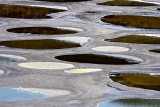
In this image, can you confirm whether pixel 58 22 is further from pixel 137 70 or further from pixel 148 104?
pixel 148 104

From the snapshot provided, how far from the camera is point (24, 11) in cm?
2352

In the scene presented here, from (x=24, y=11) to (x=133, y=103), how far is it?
12.8 metres

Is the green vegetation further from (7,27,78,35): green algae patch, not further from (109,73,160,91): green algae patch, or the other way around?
(7,27,78,35): green algae patch

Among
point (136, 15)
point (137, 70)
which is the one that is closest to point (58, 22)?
point (136, 15)

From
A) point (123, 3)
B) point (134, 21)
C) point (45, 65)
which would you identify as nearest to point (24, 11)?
point (134, 21)

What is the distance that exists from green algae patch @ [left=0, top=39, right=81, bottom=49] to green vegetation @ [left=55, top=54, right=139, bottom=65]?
126cm

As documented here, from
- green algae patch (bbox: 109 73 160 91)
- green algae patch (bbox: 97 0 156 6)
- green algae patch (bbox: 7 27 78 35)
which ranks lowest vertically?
green algae patch (bbox: 97 0 156 6)

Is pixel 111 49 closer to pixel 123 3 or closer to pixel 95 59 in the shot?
pixel 95 59

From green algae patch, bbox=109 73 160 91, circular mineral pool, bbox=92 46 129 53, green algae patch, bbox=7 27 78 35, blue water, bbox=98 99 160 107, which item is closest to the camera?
blue water, bbox=98 99 160 107

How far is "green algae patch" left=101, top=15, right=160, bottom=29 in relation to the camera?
68.0 ft

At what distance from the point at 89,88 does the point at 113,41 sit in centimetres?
566

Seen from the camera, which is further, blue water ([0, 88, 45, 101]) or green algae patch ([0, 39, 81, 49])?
green algae patch ([0, 39, 81, 49])

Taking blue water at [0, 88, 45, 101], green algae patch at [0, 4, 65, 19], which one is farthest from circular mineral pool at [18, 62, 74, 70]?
green algae patch at [0, 4, 65, 19]

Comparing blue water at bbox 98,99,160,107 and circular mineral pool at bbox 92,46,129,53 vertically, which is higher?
blue water at bbox 98,99,160,107
